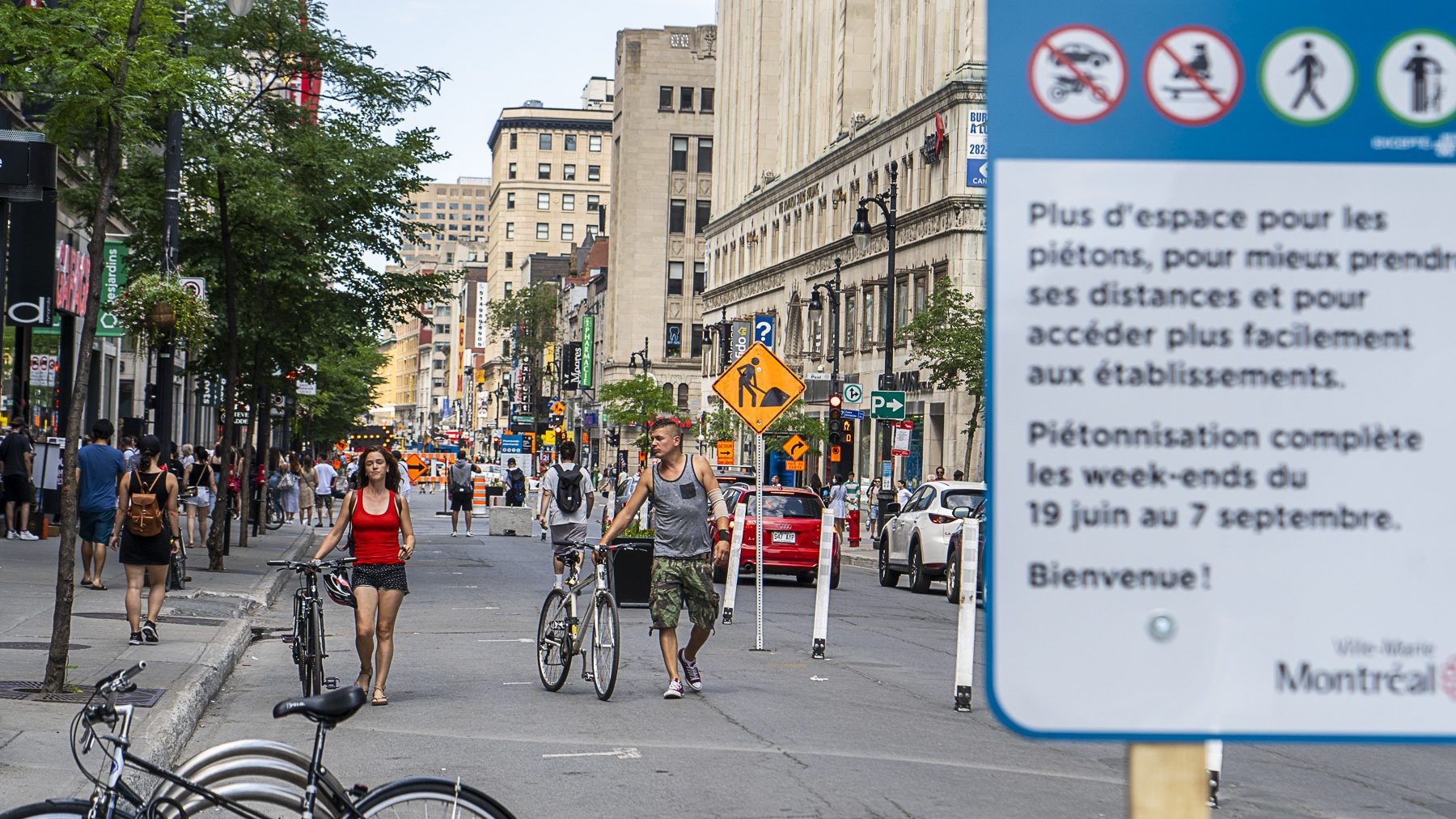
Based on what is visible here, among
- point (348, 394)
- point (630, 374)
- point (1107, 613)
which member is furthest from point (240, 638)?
point (630, 374)

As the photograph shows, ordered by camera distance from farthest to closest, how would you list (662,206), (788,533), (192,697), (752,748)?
(662,206)
(788,533)
(192,697)
(752,748)

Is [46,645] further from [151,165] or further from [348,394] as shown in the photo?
[348,394]

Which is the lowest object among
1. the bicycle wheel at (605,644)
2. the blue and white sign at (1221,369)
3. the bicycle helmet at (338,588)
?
the bicycle wheel at (605,644)

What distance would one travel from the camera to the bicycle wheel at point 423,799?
4719 mm

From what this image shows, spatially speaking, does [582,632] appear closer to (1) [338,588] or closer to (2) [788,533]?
(1) [338,588]

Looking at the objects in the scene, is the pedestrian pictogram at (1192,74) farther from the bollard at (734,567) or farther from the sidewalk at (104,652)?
the bollard at (734,567)

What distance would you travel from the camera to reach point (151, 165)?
25578 mm

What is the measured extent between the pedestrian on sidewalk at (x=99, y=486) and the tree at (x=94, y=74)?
6.74m

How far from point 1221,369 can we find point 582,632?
10906mm

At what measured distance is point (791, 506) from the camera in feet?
92.7

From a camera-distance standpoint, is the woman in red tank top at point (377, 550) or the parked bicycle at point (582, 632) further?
the parked bicycle at point (582, 632)

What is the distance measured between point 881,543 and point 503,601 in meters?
8.41

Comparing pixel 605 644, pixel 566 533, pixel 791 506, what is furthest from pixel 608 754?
pixel 791 506

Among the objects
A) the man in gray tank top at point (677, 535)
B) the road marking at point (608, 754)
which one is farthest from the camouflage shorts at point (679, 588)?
the road marking at point (608, 754)
